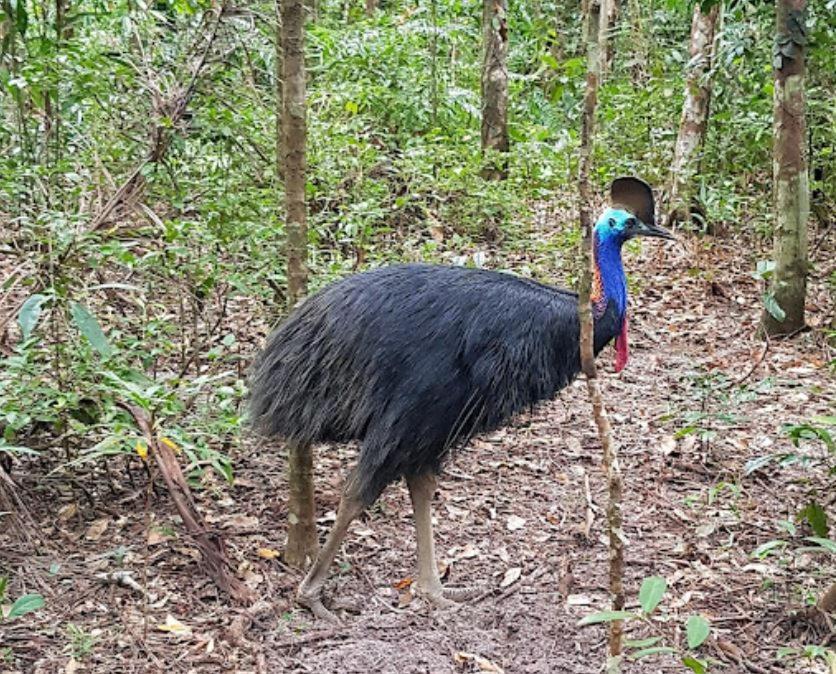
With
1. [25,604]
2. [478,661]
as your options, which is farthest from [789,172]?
[25,604]

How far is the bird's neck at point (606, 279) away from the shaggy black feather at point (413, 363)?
0.13 feet

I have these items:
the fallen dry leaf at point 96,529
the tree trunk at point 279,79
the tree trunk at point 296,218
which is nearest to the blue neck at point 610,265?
the tree trunk at point 296,218

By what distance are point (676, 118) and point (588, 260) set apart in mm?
6877

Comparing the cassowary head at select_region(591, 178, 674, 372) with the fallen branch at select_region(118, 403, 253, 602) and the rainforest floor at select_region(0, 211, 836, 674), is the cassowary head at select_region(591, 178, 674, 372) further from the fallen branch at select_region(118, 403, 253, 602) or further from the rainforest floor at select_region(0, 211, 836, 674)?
the fallen branch at select_region(118, 403, 253, 602)

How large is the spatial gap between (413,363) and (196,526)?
0.98 metres

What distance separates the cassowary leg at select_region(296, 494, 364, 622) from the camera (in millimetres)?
3553

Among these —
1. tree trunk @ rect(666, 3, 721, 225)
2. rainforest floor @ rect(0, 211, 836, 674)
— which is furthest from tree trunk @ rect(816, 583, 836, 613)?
tree trunk @ rect(666, 3, 721, 225)

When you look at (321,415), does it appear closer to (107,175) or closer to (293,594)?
(293,594)

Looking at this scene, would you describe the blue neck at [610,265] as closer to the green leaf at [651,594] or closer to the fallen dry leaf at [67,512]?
the green leaf at [651,594]

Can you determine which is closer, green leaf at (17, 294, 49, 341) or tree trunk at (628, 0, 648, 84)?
green leaf at (17, 294, 49, 341)

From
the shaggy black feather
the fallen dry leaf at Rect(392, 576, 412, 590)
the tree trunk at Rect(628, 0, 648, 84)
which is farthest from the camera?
the tree trunk at Rect(628, 0, 648, 84)

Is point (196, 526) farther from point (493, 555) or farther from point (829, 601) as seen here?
point (829, 601)

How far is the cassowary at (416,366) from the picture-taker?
3467 millimetres

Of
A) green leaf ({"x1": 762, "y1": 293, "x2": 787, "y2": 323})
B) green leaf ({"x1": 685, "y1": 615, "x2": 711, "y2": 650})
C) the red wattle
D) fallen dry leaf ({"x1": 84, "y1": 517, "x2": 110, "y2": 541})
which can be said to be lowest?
fallen dry leaf ({"x1": 84, "y1": 517, "x2": 110, "y2": 541})
